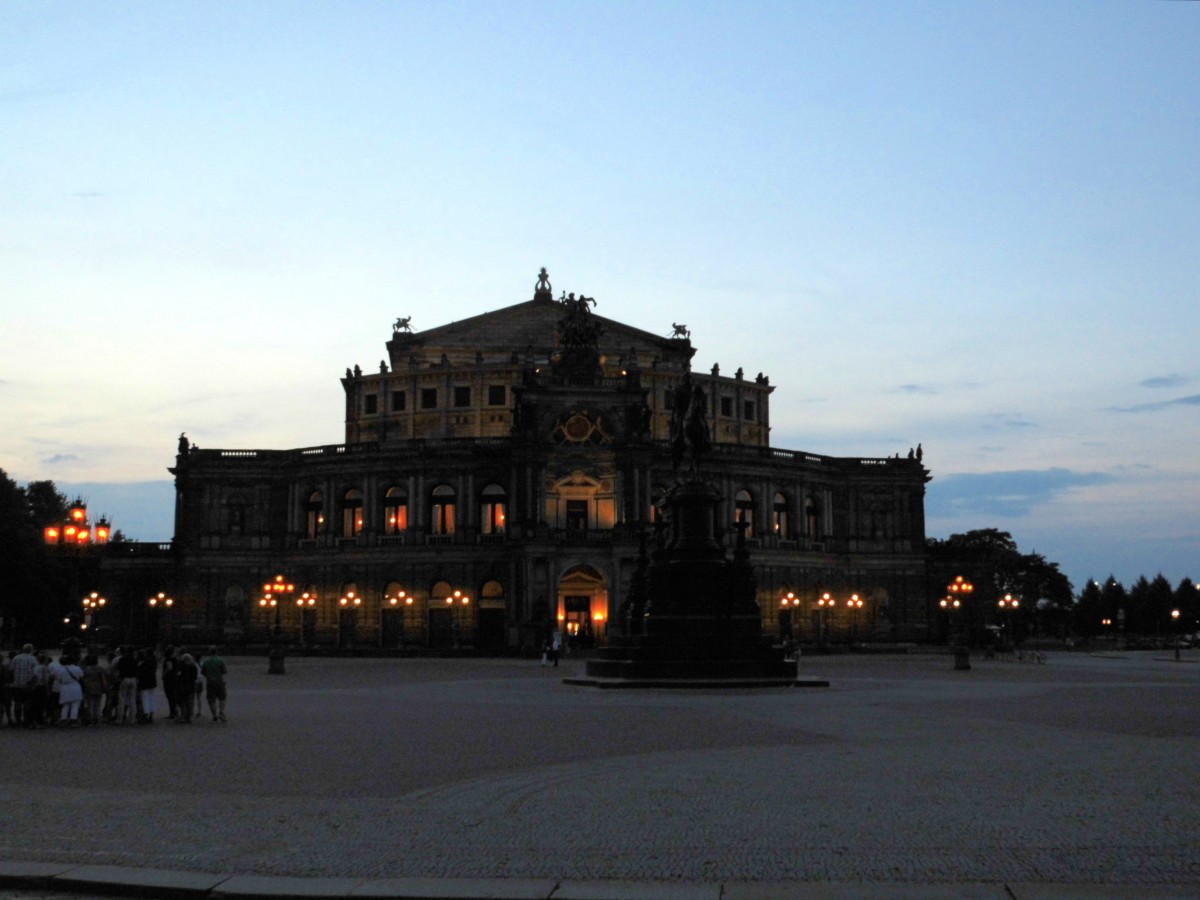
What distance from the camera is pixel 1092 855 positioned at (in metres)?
12.4

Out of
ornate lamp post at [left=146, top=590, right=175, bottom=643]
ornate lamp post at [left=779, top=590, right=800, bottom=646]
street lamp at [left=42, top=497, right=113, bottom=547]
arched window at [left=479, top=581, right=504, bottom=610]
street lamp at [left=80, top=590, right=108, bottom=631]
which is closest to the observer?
street lamp at [left=42, top=497, right=113, bottom=547]

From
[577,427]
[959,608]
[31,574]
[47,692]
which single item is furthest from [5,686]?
[959,608]

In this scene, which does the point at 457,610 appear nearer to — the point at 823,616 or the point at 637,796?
the point at 823,616

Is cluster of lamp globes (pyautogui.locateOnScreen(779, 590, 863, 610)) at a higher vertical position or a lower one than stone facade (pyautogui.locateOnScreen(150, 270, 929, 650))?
lower

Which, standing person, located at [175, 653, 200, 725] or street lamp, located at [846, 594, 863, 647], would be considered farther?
street lamp, located at [846, 594, 863, 647]

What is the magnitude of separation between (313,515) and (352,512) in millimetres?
3179

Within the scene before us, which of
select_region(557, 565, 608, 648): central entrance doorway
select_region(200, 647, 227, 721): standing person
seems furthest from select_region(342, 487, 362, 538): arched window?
select_region(200, 647, 227, 721): standing person

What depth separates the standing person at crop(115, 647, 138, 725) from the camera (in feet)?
99.3

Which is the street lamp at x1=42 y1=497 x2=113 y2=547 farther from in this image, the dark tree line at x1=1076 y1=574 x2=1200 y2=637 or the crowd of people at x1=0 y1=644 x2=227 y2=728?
the dark tree line at x1=1076 y1=574 x2=1200 y2=637

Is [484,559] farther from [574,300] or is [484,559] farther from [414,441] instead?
[574,300]

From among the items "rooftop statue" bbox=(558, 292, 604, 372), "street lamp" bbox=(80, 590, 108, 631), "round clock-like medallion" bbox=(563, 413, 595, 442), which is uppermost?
"rooftop statue" bbox=(558, 292, 604, 372)

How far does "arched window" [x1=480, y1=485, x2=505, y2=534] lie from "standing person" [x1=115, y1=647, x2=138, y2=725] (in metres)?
66.0

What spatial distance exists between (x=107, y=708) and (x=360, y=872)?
21087 millimetres

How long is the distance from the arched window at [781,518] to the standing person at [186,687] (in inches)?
2949
